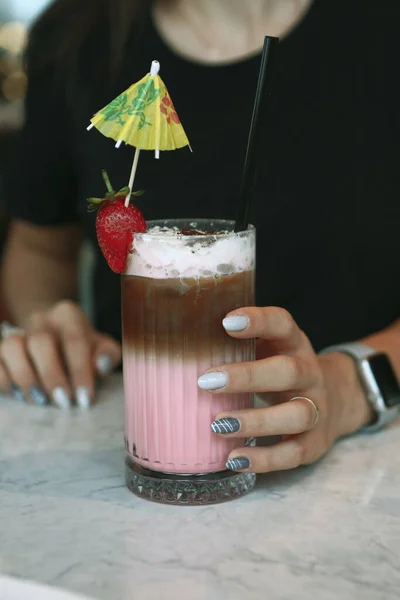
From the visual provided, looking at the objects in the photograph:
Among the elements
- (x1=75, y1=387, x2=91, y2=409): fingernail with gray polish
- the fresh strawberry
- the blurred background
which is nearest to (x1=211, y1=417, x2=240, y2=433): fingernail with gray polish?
the fresh strawberry

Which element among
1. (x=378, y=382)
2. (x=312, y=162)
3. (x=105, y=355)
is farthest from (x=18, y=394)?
(x=312, y=162)

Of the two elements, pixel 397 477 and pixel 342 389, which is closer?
pixel 397 477

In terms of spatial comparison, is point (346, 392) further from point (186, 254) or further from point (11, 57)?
point (11, 57)

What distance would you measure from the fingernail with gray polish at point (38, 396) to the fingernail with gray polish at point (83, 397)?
0.05 m

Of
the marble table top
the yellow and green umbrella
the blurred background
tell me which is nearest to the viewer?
the marble table top

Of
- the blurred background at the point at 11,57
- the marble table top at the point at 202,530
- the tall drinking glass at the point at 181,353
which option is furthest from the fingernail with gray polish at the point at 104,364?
the blurred background at the point at 11,57

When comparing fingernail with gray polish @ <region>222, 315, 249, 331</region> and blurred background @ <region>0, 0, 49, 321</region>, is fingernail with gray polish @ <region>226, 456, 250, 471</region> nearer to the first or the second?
fingernail with gray polish @ <region>222, 315, 249, 331</region>

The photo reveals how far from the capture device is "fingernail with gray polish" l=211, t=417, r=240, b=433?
0.82 m

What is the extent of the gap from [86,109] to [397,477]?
1102mm

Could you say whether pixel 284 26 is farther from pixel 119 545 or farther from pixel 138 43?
pixel 119 545

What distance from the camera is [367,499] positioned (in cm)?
84

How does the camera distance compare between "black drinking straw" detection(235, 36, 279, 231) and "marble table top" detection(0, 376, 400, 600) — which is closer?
"marble table top" detection(0, 376, 400, 600)

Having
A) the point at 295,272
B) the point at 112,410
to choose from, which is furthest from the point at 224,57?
the point at 112,410

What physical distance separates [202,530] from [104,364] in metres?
0.52
